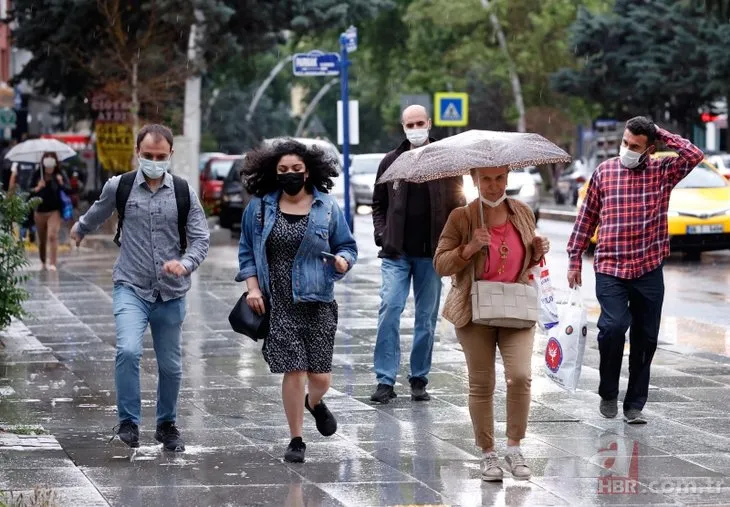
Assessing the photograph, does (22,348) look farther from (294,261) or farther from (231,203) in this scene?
(231,203)

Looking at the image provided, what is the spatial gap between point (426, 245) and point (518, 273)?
2344 millimetres

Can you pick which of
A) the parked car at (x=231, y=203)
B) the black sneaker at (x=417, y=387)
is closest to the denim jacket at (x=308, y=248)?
the black sneaker at (x=417, y=387)

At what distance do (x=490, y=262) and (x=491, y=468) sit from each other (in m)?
0.97

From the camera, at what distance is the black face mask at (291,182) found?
808 cm

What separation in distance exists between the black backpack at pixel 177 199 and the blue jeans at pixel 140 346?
1.04 ft

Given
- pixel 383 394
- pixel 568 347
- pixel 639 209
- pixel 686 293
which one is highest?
pixel 639 209

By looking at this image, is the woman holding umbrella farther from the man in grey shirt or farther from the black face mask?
the black face mask

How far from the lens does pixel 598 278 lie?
9414mm

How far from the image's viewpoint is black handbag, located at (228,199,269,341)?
806cm

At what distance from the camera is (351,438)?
8.73 metres

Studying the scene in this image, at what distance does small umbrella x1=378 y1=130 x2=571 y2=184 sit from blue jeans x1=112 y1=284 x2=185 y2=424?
5.32ft

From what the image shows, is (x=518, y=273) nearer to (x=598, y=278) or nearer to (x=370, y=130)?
(x=598, y=278)

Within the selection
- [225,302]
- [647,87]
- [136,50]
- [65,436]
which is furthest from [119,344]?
[647,87]

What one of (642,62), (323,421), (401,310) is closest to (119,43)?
(642,62)
